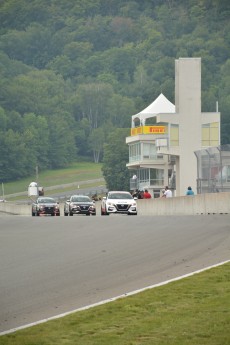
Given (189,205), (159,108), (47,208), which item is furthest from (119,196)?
(159,108)

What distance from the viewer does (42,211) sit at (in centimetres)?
7112

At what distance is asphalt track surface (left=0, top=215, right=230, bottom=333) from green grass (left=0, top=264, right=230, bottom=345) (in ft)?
2.83

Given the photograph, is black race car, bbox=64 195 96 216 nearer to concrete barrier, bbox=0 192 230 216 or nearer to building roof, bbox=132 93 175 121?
concrete barrier, bbox=0 192 230 216

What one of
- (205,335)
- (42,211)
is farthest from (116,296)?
(42,211)

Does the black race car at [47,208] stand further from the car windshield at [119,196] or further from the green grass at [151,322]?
the green grass at [151,322]

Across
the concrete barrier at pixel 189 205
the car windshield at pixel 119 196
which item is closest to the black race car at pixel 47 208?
the concrete barrier at pixel 189 205

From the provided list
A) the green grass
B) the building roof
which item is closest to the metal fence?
the green grass

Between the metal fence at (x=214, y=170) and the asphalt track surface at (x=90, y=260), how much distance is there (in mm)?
15490

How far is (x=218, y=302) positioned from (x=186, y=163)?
3711 inches

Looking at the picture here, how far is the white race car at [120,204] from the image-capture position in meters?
62.9

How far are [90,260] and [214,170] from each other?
1235 inches

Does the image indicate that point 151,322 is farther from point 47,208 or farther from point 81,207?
point 47,208

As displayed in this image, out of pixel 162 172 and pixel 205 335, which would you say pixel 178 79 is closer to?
pixel 162 172

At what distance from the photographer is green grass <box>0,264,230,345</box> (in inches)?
624
